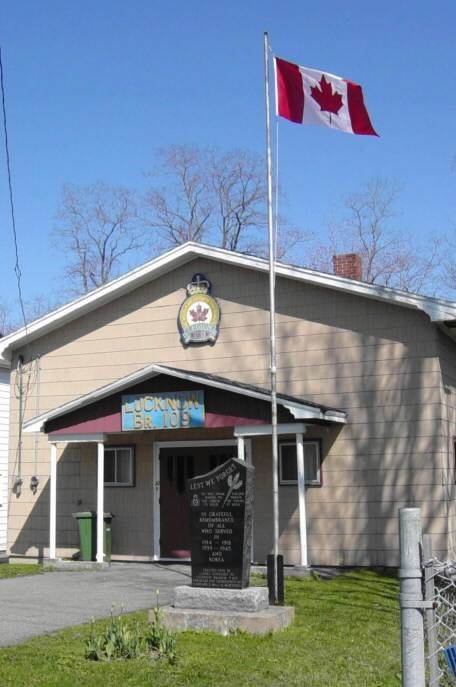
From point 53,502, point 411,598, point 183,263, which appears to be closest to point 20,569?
point 53,502

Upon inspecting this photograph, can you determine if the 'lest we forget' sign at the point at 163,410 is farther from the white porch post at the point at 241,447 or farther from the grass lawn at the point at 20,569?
the grass lawn at the point at 20,569

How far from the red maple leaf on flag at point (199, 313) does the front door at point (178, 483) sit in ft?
8.86

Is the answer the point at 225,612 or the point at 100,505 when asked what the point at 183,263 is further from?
the point at 225,612

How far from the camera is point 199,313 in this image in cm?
1850

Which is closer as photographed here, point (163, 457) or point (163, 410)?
point (163, 410)

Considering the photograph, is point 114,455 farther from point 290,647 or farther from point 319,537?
point 290,647

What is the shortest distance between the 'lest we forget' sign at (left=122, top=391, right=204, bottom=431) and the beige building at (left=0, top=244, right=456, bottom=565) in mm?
27

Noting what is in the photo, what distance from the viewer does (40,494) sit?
64.8 feet

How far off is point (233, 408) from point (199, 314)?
9.28 feet

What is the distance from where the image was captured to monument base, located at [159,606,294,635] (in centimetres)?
938

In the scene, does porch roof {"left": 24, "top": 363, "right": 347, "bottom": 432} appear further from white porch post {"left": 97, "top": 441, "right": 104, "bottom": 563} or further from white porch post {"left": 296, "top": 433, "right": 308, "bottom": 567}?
white porch post {"left": 97, "top": 441, "right": 104, "bottom": 563}

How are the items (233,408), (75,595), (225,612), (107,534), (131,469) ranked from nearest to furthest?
(225,612)
(75,595)
(233,408)
(107,534)
(131,469)

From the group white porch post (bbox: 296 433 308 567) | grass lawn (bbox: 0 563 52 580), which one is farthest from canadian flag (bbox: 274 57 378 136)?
grass lawn (bbox: 0 563 52 580)

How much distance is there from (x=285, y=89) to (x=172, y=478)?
8452mm
